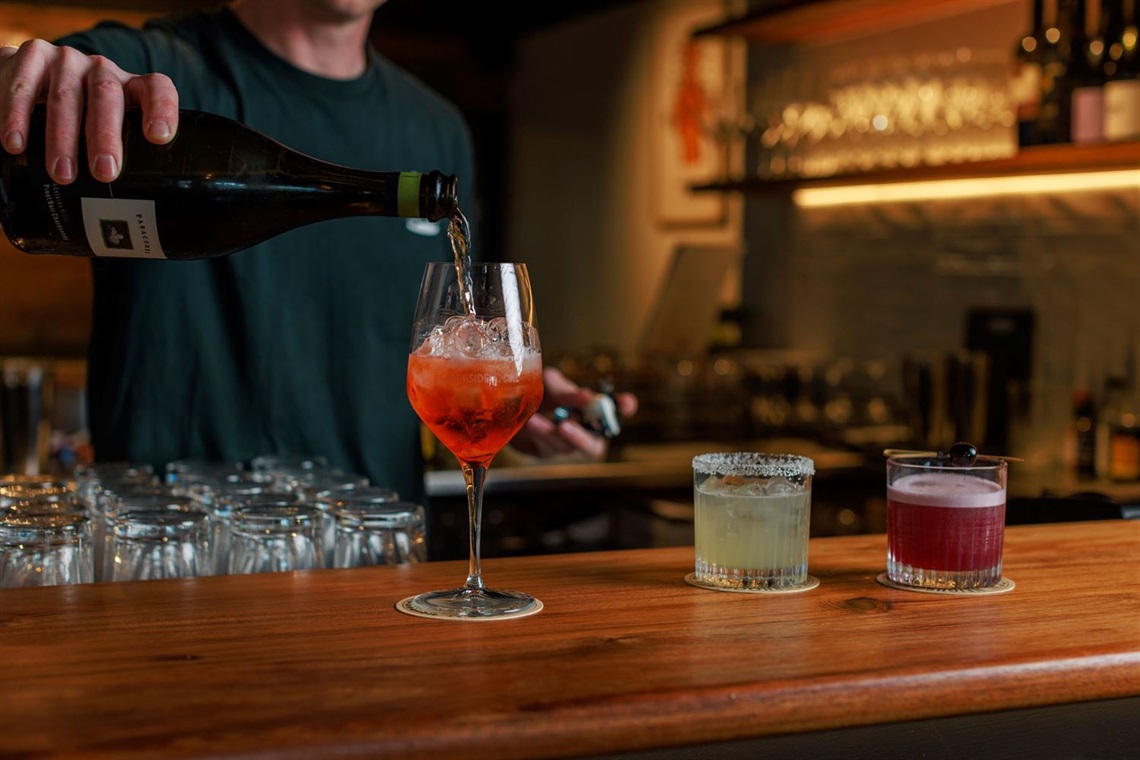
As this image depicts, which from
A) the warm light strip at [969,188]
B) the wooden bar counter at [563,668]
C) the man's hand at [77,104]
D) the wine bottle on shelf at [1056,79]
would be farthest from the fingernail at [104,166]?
the warm light strip at [969,188]

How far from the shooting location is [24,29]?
19.8 ft

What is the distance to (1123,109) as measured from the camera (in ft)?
9.32

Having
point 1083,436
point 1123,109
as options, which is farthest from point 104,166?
point 1083,436

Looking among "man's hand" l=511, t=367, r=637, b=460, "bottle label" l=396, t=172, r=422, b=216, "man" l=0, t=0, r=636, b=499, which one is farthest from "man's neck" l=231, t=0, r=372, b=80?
"bottle label" l=396, t=172, r=422, b=216

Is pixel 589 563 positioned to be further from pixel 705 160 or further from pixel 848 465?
pixel 705 160

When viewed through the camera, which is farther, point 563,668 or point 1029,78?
point 1029,78

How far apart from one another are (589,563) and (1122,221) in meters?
2.46

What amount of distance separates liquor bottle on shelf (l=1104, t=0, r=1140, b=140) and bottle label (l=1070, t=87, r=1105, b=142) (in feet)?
0.14

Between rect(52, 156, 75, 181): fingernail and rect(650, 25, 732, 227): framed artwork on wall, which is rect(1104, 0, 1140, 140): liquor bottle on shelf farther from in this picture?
rect(52, 156, 75, 181): fingernail

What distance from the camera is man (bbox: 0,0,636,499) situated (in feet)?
6.87

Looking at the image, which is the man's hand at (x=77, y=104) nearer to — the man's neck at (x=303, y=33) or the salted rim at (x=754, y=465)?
the salted rim at (x=754, y=465)

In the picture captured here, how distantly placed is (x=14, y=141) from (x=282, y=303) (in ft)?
3.14

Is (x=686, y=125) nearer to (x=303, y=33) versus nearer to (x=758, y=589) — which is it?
(x=303, y=33)

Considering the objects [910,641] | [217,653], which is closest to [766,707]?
[910,641]
